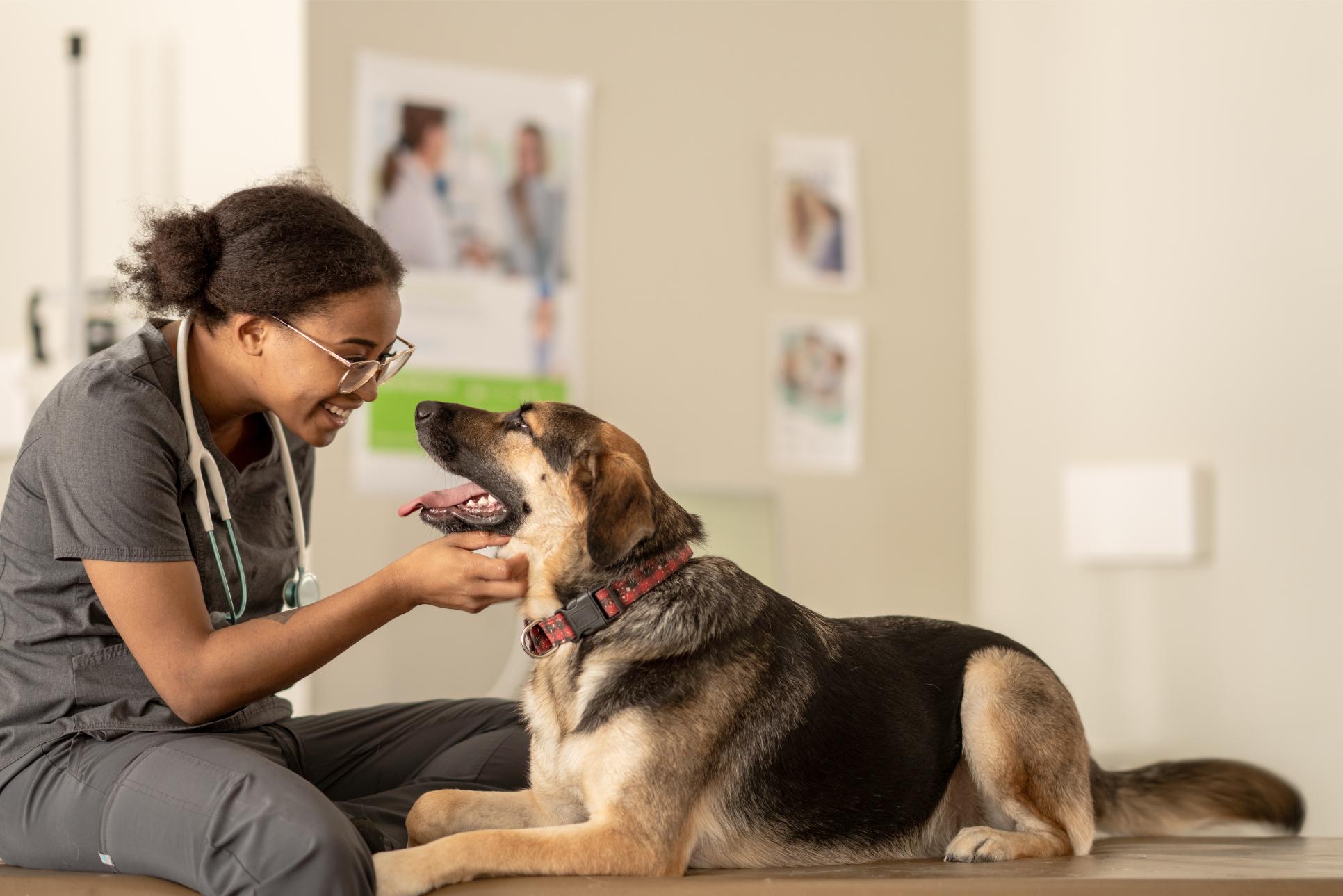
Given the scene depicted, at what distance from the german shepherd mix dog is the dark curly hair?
0.28 m

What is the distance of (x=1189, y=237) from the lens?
3629 millimetres

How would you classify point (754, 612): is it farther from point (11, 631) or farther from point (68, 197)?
point (68, 197)

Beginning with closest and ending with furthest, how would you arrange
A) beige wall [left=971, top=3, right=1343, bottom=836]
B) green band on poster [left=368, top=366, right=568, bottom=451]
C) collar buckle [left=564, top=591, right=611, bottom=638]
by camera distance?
collar buckle [left=564, top=591, right=611, bottom=638] < beige wall [left=971, top=3, right=1343, bottom=836] < green band on poster [left=368, top=366, right=568, bottom=451]

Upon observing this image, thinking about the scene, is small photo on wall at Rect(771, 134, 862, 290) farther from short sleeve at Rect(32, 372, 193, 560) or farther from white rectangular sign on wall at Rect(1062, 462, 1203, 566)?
short sleeve at Rect(32, 372, 193, 560)

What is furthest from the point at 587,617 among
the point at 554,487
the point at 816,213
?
the point at 816,213

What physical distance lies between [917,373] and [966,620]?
3.17 ft

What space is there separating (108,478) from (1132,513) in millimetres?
2911

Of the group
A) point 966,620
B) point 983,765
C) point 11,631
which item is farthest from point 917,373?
point 11,631

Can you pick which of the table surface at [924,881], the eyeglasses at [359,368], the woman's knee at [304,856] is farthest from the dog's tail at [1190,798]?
the eyeglasses at [359,368]

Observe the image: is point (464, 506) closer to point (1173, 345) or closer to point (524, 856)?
point (524, 856)

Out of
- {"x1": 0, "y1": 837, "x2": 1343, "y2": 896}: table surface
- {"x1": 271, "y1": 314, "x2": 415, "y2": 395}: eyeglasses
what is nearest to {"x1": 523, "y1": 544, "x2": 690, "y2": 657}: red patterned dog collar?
{"x1": 0, "y1": 837, "x2": 1343, "y2": 896}: table surface

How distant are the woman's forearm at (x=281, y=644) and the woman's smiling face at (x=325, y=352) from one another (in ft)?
1.31

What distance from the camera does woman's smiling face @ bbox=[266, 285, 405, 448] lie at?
2059 millimetres

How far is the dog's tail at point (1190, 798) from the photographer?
2291mm
